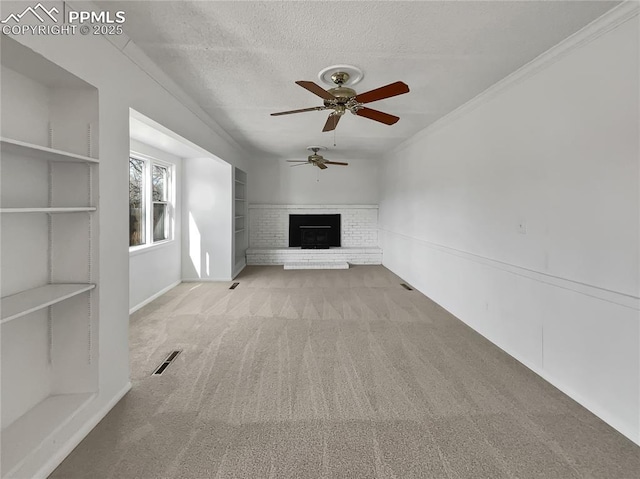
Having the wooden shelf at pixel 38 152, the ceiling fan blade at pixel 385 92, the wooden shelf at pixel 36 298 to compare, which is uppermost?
the ceiling fan blade at pixel 385 92

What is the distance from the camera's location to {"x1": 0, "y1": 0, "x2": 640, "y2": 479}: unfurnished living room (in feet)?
5.77

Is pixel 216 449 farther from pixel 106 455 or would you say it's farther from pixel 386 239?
pixel 386 239

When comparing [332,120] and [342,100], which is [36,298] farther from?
[332,120]

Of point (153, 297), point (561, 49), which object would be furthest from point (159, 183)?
point (561, 49)

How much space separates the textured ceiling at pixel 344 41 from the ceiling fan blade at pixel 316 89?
0.29 metres

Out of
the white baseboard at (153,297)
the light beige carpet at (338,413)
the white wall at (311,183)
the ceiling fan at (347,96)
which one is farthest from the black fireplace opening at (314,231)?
the ceiling fan at (347,96)

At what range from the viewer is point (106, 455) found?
1.76 m

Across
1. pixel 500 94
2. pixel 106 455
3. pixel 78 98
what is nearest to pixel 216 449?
pixel 106 455

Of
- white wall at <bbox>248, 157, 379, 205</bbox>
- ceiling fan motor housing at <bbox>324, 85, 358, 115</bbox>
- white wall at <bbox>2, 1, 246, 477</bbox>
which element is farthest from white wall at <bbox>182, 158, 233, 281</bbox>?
ceiling fan motor housing at <bbox>324, 85, 358, 115</bbox>

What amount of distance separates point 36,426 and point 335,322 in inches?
107

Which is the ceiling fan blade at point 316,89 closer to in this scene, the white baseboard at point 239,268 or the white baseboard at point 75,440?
the white baseboard at point 75,440

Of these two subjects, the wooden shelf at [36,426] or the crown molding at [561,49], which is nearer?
the wooden shelf at [36,426]

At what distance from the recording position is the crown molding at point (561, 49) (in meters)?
1.95

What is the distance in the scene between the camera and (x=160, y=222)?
537 cm
